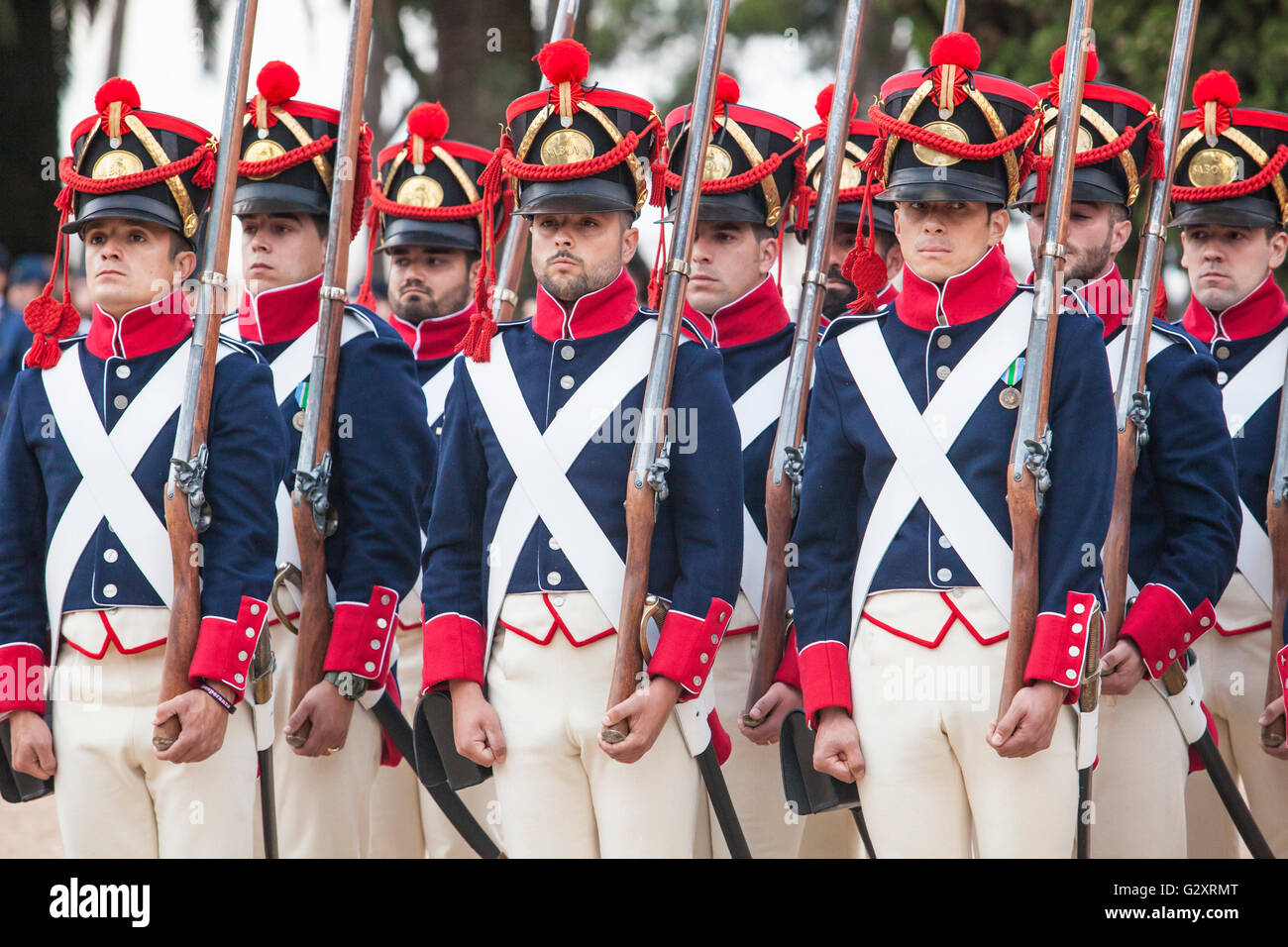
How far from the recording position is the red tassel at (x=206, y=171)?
14.6 feet

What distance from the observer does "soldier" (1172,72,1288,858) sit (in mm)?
5270

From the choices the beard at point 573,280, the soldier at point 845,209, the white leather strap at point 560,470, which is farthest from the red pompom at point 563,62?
the soldier at point 845,209

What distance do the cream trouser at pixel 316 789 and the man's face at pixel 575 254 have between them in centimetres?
137

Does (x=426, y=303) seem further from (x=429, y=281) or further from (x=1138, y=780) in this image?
(x=1138, y=780)

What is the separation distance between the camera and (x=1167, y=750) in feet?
15.4

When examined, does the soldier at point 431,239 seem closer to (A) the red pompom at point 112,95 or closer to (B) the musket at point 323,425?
(B) the musket at point 323,425

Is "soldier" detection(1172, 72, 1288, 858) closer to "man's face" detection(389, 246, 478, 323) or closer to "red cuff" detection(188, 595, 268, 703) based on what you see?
"man's face" detection(389, 246, 478, 323)

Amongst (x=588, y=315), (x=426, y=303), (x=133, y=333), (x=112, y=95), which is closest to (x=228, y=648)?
(x=133, y=333)

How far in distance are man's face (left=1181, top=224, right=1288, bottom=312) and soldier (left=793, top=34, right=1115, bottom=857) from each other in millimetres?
1550

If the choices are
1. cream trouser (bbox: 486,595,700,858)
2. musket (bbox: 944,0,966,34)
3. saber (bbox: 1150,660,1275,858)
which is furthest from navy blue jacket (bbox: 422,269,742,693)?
musket (bbox: 944,0,966,34)

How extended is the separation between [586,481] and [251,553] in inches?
32.6

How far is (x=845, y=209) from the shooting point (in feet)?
19.1
